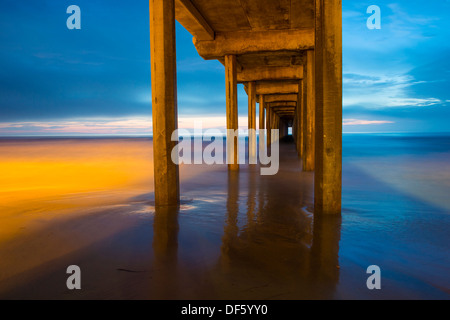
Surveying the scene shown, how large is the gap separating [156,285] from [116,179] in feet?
27.9

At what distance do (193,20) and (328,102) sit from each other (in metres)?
6.65

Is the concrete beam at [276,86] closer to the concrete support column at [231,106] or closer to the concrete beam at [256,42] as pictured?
the concrete support column at [231,106]

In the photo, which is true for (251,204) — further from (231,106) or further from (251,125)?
(251,125)

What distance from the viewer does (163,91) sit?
6156 millimetres

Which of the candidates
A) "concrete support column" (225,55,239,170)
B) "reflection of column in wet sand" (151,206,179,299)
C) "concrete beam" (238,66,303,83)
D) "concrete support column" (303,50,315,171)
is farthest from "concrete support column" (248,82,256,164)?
"reflection of column in wet sand" (151,206,179,299)

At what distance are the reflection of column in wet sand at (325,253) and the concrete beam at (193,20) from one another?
7150 mm

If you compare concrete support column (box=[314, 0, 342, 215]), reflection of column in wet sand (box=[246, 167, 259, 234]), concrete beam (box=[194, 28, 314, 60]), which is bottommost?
reflection of column in wet sand (box=[246, 167, 259, 234])

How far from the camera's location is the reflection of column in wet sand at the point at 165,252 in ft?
9.70

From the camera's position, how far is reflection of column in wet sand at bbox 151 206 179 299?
9.70ft

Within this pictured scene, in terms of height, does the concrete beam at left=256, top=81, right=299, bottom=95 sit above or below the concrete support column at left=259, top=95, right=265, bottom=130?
above

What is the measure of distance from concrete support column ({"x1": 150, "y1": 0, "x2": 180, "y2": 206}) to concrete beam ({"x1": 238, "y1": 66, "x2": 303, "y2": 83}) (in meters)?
11.3

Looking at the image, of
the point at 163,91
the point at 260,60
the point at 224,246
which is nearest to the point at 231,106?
the point at 260,60

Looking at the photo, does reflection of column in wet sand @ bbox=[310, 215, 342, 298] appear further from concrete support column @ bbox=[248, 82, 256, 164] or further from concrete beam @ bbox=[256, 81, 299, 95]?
concrete beam @ bbox=[256, 81, 299, 95]

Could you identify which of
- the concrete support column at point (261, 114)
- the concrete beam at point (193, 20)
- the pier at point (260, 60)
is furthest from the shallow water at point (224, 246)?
the concrete support column at point (261, 114)
